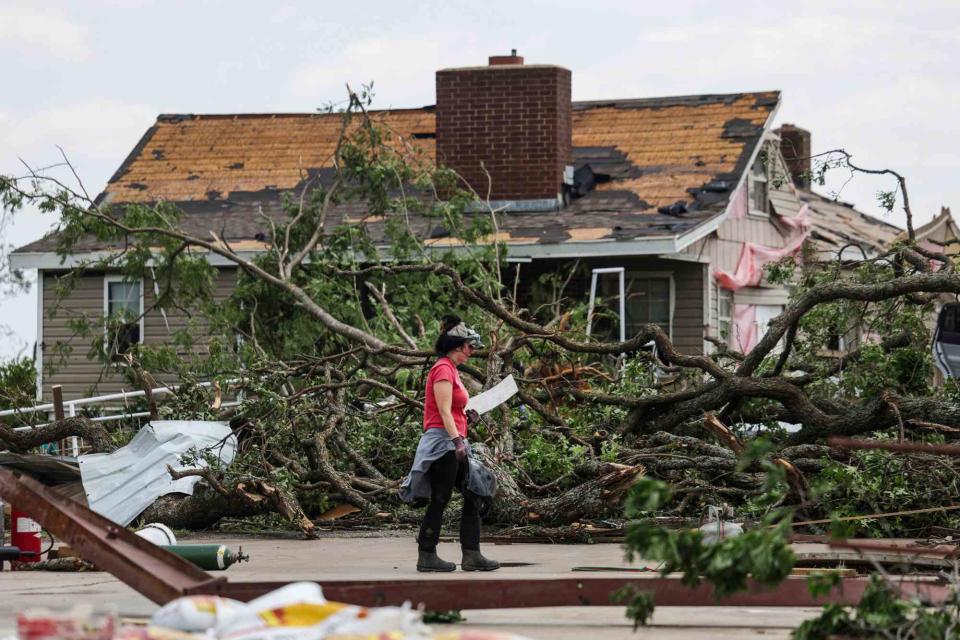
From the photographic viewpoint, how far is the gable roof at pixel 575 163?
22.1 metres

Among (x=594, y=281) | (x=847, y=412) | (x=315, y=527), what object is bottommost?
(x=315, y=527)

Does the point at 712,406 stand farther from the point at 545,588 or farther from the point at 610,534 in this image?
the point at 545,588

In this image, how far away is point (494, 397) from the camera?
10609 mm

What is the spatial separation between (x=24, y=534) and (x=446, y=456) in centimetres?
361

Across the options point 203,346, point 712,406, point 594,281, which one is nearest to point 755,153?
point 594,281

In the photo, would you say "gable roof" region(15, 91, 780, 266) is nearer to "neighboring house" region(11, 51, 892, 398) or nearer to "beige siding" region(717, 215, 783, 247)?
"neighboring house" region(11, 51, 892, 398)

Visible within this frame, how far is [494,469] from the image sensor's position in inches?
472

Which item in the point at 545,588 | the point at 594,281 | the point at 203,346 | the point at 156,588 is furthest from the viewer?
the point at 203,346

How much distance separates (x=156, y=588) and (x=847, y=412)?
7.24 m

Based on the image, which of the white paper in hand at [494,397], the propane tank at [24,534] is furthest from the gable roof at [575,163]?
the propane tank at [24,534]

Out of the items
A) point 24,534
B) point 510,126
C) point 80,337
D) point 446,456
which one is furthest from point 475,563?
point 80,337

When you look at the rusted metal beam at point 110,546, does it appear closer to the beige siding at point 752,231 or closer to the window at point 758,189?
the beige siding at point 752,231

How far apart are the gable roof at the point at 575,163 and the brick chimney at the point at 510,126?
610mm

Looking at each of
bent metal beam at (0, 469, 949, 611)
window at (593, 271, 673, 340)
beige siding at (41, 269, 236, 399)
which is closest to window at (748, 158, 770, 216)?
window at (593, 271, 673, 340)
